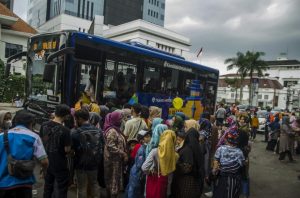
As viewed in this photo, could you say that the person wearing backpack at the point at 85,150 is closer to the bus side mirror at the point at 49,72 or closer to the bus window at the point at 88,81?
the bus side mirror at the point at 49,72

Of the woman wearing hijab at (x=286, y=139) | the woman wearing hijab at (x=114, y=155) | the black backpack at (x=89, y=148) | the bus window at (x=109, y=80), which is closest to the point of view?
the black backpack at (x=89, y=148)

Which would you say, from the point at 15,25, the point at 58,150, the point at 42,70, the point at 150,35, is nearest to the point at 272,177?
the point at 58,150

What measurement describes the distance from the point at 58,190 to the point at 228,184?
2.67 meters

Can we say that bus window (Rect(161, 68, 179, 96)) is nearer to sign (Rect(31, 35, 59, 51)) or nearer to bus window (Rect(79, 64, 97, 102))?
bus window (Rect(79, 64, 97, 102))

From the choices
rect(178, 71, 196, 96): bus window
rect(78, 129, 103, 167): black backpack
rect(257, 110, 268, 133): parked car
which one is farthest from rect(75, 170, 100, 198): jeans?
rect(257, 110, 268, 133): parked car

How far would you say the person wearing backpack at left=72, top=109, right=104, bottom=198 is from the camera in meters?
5.04

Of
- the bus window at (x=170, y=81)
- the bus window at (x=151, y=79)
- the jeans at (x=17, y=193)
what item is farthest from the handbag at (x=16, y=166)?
the bus window at (x=170, y=81)

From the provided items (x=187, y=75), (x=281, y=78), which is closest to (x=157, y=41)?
(x=281, y=78)

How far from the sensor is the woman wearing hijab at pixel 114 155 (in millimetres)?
5480

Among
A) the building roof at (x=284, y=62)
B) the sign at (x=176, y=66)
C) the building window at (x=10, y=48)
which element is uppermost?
the building roof at (x=284, y=62)

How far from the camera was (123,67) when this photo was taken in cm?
1108

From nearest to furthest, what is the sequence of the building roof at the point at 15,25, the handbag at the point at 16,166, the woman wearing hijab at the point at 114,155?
1. the handbag at the point at 16,166
2. the woman wearing hijab at the point at 114,155
3. the building roof at the point at 15,25

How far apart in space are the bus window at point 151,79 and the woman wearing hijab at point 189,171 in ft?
23.5

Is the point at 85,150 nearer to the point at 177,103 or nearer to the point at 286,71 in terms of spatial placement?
the point at 177,103
